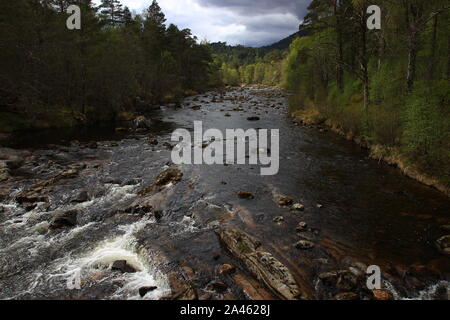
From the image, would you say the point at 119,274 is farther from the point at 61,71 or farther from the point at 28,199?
the point at 61,71

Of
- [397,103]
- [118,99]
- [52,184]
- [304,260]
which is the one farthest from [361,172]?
[118,99]

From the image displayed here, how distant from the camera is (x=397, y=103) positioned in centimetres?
1859

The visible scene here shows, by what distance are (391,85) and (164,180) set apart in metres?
17.8

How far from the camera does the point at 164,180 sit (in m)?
16.6

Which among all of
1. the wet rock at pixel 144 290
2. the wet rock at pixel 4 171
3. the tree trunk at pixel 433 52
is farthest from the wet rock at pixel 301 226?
the tree trunk at pixel 433 52

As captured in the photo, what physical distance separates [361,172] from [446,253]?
8.48 m

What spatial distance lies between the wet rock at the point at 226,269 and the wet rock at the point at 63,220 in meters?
6.93

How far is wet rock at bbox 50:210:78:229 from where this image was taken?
38.5 feet

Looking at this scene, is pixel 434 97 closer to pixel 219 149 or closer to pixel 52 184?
pixel 219 149

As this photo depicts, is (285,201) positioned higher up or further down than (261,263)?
higher up

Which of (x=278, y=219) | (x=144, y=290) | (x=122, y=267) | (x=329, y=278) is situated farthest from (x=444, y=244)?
(x=122, y=267)

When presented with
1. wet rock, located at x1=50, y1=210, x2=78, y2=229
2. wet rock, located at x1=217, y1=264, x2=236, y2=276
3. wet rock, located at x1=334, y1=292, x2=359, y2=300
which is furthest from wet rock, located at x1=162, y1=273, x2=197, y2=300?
A: wet rock, located at x1=50, y1=210, x2=78, y2=229

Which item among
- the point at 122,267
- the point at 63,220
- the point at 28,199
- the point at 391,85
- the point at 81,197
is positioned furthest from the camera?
the point at 391,85
